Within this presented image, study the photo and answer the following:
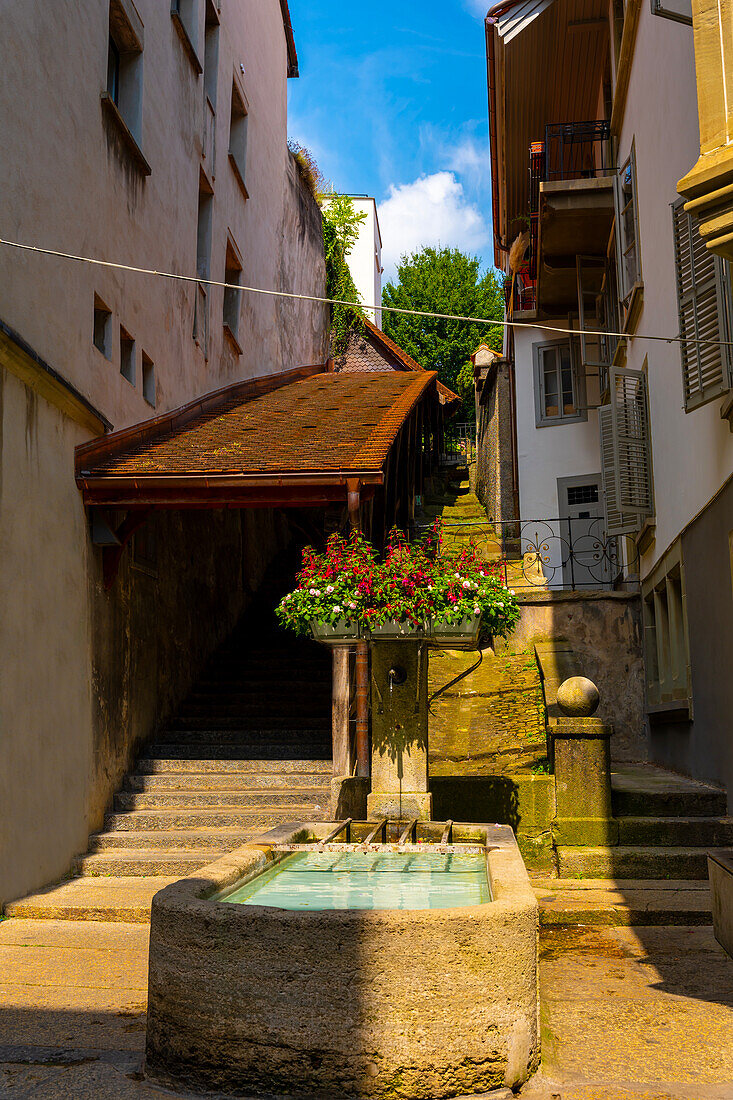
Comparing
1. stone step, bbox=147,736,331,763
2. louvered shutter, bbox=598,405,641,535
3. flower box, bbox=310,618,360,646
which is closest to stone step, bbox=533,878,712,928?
flower box, bbox=310,618,360,646

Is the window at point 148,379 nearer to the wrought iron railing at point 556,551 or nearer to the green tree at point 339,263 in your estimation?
the wrought iron railing at point 556,551

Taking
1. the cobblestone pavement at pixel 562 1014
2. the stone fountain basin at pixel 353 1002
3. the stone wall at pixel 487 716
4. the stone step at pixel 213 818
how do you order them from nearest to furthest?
the stone fountain basin at pixel 353 1002 → the cobblestone pavement at pixel 562 1014 → the stone step at pixel 213 818 → the stone wall at pixel 487 716

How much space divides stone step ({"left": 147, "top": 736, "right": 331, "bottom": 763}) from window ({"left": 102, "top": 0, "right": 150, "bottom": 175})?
6.36m

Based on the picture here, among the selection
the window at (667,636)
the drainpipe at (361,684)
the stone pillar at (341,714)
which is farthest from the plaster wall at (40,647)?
the window at (667,636)

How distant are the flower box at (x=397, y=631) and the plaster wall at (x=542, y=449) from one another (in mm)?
12450

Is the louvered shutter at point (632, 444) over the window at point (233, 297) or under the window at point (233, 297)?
under

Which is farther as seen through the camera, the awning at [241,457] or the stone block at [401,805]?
the awning at [241,457]

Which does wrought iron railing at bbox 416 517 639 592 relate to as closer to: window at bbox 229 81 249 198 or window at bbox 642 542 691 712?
window at bbox 642 542 691 712

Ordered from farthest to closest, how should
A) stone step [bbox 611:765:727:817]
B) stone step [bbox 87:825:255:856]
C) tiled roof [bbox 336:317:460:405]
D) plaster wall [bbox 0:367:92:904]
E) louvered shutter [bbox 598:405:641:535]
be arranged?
tiled roof [bbox 336:317:460:405] → louvered shutter [bbox 598:405:641:535] → stone step [bbox 87:825:255:856] → stone step [bbox 611:765:727:817] → plaster wall [bbox 0:367:92:904]

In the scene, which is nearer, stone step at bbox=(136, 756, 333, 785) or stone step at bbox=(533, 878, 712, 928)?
stone step at bbox=(533, 878, 712, 928)

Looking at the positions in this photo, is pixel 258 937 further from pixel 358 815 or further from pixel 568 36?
pixel 568 36

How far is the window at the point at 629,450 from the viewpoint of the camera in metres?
11.6

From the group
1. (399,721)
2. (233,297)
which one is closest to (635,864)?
(399,721)

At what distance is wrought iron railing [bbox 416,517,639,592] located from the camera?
14797 millimetres
